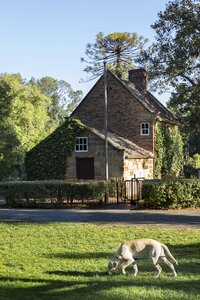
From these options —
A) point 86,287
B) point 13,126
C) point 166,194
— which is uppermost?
point 13,126

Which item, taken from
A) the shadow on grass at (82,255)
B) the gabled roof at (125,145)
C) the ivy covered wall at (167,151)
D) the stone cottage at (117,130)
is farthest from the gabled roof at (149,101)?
the shadow on grass at (82,255)

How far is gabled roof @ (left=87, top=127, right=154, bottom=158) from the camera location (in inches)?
1195

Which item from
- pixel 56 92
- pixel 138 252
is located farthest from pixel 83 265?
pixel 56 92

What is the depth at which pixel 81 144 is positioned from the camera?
31109 millimetres

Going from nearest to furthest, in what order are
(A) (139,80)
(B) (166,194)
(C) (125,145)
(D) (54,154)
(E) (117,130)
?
1. (B) (166,194)
2. (D) (54,154)
3. (C) (125,145)
4. (E) (117,130)
5. (A) (139,80)

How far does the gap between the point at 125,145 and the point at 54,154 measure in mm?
5309

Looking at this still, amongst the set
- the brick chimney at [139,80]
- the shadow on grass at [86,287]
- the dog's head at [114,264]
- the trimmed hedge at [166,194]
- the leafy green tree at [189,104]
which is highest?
the brick chimney at [139,80]

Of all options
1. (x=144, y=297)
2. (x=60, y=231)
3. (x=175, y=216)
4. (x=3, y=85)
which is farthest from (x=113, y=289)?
(x=3, y=85)

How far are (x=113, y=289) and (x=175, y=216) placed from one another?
11.3 m

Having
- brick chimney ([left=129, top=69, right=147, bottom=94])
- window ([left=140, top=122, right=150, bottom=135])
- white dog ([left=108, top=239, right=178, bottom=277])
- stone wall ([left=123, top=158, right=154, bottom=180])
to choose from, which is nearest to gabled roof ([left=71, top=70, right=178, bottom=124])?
brick chimney ([left=129, top=69, right=147, bottom=94])

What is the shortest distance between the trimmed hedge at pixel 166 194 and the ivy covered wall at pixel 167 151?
1352 cm

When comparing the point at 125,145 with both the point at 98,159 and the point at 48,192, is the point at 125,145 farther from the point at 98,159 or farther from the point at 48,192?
the point at 48,192

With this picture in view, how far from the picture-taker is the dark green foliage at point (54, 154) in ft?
102

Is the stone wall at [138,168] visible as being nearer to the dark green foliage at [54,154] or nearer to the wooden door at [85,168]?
the wooden door at [85,168]
